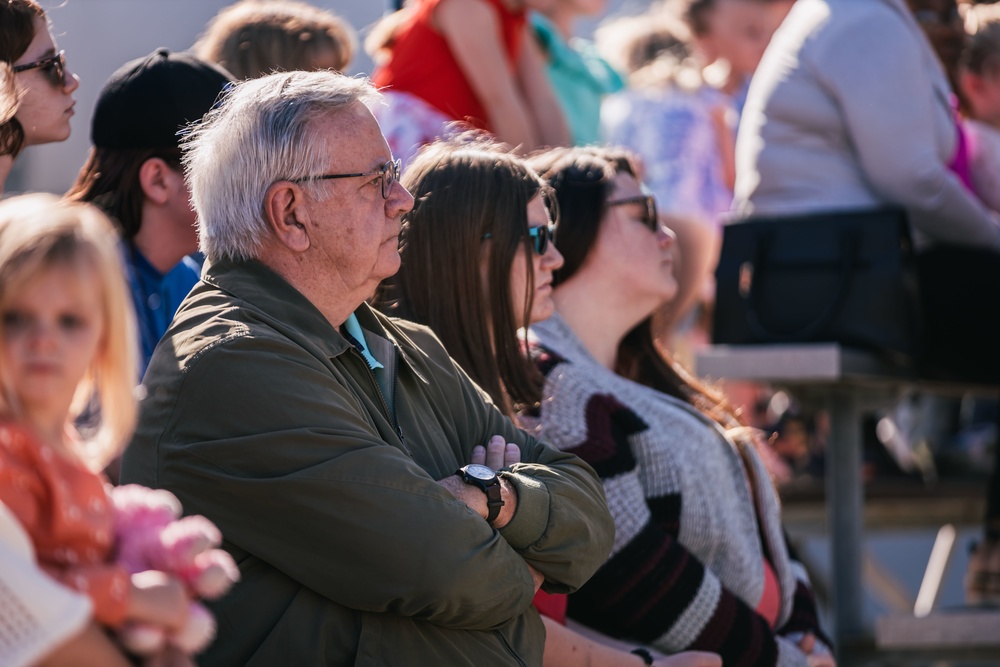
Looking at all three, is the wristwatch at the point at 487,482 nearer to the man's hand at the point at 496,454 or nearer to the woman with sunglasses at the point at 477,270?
the man's hand at the point at 496,454

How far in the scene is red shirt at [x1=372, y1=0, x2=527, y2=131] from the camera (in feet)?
15.6

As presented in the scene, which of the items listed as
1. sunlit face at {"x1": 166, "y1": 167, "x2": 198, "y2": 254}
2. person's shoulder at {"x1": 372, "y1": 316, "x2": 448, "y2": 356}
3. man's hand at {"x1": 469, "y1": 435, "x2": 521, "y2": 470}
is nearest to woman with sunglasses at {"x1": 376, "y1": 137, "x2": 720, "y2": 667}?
person's shoulder at {"x1": 372, "y1": 316, "x2": 448, "y2": 356}

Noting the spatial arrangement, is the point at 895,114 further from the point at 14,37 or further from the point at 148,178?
the point at 14,37

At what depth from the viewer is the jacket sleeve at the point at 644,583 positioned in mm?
3092

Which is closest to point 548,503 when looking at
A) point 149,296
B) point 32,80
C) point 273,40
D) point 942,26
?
point 149,296

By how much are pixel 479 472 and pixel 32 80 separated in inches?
52.9

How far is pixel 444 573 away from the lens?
7.20ft

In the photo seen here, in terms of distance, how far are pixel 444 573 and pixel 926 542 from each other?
6.77 meters

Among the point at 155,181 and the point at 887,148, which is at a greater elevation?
the point at 155,181

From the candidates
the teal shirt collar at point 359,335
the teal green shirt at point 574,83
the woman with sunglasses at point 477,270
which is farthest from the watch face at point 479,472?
the teal green shirt at point 574,83

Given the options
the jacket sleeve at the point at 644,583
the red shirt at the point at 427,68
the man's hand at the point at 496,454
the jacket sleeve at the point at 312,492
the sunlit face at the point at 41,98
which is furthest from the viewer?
the red shirt at the point at 427,68

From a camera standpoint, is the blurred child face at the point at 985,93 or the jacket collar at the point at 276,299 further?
the blurred child face at the point at 985,93

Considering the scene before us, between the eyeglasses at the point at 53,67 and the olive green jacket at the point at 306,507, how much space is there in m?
0.90

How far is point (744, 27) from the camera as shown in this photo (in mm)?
6352
